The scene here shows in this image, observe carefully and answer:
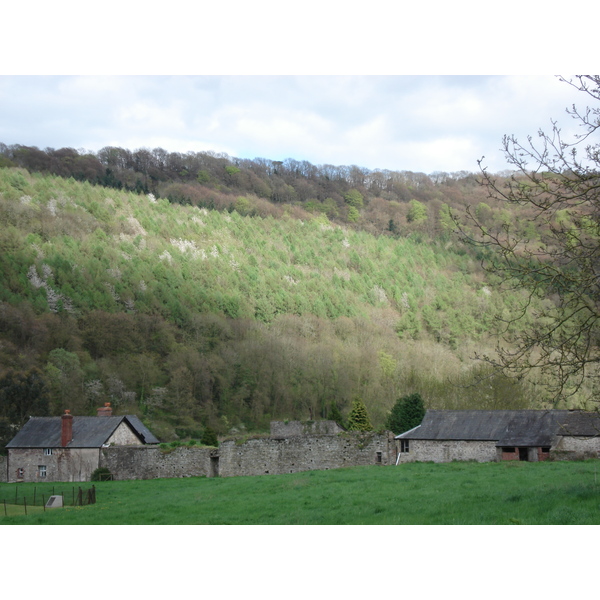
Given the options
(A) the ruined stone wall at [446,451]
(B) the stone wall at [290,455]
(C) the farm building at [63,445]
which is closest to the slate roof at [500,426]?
(A) the ruined stone wall at [446,451]

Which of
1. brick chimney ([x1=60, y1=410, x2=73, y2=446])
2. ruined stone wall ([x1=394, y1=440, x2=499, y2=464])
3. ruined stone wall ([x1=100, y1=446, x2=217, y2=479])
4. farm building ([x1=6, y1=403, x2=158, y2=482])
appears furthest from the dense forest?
ruined stone wall ([x1=100, y1=446, x2=217, y2=479])

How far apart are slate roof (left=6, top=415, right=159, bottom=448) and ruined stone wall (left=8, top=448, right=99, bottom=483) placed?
304 mm

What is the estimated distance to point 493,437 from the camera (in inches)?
1283

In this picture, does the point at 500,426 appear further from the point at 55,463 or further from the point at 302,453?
the point at 55,463

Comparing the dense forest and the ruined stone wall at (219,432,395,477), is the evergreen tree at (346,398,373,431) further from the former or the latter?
the ruined stone wall at (219,432,395,477)

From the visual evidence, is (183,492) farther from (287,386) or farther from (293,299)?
(293,299)

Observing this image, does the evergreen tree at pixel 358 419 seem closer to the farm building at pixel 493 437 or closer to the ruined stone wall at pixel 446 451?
the farm building at pixel 493 437

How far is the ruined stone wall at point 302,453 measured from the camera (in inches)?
1177

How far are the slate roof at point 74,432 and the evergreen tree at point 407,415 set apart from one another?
1591 centimetres

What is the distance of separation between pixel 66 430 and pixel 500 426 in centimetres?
2247

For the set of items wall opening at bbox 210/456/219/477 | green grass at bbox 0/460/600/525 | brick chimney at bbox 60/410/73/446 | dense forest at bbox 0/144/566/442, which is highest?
dense forest at bbox 0/144/566/442

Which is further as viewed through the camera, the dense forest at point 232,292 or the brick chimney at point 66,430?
the dense forest at point 232,292

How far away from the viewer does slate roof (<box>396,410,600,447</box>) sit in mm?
31672

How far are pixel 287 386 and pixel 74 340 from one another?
1814 centimetres
